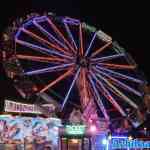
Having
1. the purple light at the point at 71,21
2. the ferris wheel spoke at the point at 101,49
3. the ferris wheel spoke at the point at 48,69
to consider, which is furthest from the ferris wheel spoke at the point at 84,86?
the purple light at the point at 71,21

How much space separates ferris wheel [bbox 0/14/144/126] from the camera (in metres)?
33.0

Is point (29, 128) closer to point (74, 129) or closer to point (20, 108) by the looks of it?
point (20, 108)

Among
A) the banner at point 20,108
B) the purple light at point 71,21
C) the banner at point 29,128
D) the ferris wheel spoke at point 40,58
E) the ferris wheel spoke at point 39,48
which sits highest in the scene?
the purple light at point 71,21

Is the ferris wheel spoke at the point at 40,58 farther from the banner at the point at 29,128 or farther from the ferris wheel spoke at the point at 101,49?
the banner at the point at 29,128

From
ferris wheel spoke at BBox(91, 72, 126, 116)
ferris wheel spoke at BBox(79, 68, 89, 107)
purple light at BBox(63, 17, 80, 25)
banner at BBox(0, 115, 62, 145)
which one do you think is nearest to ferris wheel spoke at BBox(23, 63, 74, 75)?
ferris wheel spoke at BBox(79, 68, 89, 107)

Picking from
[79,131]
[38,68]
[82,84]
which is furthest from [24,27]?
[79,131]

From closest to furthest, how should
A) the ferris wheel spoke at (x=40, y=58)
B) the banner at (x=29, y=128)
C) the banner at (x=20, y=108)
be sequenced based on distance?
the banner at (x=20, y=108) < the banner at (x=29, y=128) < the ferris wheel spoke at (x=40, y=58)

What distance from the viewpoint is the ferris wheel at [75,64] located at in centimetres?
3300

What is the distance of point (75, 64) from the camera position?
113ft

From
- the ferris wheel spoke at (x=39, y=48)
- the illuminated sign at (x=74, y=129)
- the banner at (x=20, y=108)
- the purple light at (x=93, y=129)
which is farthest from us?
the purple light at (x=93, y=129)

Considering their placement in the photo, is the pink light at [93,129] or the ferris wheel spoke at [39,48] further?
the pink light at [93,129]

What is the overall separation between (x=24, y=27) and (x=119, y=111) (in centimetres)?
822

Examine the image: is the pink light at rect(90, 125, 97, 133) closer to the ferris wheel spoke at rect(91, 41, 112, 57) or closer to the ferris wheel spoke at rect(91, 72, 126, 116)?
the ferris wheel spoke at rect(91, 72, 126, 116)

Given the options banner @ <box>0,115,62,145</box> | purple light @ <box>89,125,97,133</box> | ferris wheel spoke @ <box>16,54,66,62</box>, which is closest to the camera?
banner @ <box>0,115,62,145</box>
